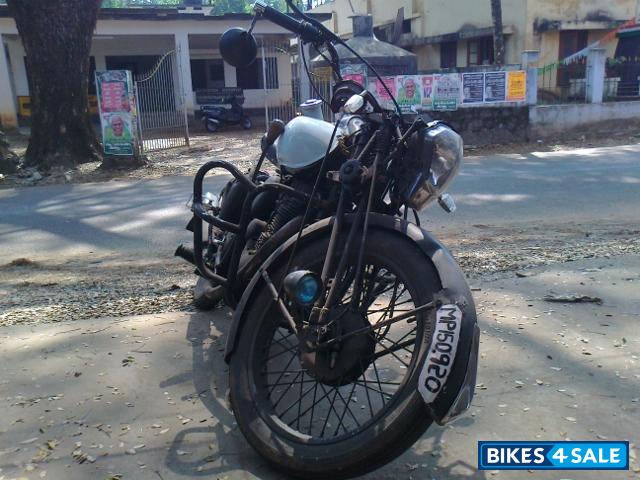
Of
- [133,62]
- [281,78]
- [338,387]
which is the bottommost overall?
[338,387]

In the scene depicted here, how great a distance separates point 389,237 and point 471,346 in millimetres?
562

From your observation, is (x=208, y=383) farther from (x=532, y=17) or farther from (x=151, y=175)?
(x=532, y=17)

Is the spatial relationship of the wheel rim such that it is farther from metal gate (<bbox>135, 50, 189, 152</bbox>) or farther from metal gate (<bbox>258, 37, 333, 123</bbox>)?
metal gate (<bbox>258, 37, 333, 123</bbox>)

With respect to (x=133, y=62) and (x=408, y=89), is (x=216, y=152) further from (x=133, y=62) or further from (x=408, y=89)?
(x=133, y=62)

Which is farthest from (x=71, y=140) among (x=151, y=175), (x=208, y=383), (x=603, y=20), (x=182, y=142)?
(x=603, y=20)

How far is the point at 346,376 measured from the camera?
8.11ft

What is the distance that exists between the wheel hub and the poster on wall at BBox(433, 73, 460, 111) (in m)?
13.2

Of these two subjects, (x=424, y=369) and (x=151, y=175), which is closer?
(x=424, y=369)

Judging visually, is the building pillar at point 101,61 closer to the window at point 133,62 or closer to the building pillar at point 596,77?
the window at point 133,62

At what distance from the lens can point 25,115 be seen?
2302 centimetres

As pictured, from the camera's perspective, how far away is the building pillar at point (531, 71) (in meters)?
14.8

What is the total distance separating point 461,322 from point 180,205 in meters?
7.20

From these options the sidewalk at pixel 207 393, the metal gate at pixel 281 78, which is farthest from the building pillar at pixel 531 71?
the sidewalk at pixel 207 393

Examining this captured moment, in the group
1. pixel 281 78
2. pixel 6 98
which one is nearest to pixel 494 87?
pixel 281 78
